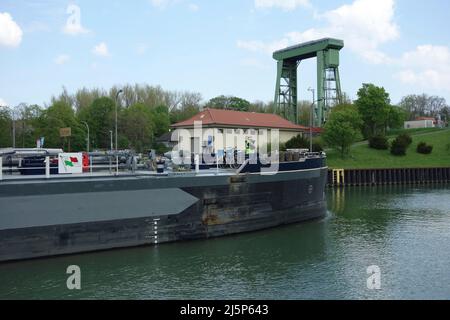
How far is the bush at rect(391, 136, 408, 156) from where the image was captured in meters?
63.0

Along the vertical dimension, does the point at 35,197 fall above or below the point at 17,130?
below

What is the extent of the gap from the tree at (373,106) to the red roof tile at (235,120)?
41.8 ft

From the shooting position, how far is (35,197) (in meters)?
16.0

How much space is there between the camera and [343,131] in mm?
58844

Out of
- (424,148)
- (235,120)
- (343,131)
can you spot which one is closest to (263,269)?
(235,120)

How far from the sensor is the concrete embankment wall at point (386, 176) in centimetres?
5216

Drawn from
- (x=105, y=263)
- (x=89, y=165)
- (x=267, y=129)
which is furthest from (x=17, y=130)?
(x=105, y=263)

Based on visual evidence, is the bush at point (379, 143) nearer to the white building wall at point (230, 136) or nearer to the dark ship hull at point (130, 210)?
the white building wall at point (230, 136)

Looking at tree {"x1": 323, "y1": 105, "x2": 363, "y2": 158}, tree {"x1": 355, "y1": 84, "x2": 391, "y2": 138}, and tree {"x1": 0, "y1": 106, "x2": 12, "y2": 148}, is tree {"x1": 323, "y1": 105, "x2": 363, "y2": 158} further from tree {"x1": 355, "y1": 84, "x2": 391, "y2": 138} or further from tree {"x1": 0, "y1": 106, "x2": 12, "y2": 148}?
tree {"x1": 0, "y1": 106, "x2": 12, "y2": 148}

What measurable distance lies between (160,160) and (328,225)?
1010 centimetres

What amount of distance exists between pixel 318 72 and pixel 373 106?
1049 cm

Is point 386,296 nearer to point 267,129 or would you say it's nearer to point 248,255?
point 248,255
